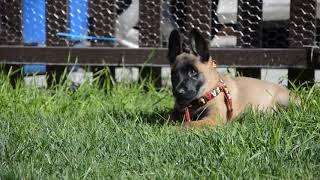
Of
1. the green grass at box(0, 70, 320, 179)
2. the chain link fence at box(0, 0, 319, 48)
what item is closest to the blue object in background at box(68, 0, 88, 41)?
the chain link fence at box(0, 0, 319, 48)

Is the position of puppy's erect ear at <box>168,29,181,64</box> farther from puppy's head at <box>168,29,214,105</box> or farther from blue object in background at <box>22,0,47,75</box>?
blue object in background at <box>22,0,47,75</box>

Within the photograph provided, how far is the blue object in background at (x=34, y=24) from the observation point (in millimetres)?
5242

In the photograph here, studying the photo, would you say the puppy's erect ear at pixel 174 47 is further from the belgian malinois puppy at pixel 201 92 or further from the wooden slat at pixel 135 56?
the wooden slat at pixel 135 56

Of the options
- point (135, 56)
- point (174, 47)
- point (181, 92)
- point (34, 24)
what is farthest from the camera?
point (34, 24)

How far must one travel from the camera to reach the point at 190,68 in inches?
143

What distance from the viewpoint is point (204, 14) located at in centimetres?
468

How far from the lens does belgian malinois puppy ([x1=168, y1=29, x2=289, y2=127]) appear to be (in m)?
3.59

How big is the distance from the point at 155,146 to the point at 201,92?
84cm

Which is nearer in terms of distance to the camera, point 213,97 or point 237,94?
point 213,97

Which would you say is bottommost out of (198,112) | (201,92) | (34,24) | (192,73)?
(198,112)

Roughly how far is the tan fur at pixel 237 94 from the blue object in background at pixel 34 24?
77.1 inches

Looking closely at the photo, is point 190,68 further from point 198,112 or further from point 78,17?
point 78,17

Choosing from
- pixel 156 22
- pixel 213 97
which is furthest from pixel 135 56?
pixel 213 97

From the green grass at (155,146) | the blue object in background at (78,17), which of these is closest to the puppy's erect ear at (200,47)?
the green grass at (155,146)
